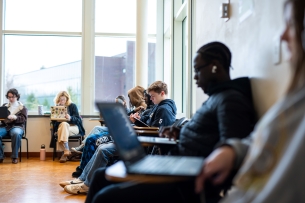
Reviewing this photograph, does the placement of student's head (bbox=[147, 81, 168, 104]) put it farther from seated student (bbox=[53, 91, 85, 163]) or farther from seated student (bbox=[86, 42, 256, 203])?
seated student (bbox=[53, 91, 85, 163])

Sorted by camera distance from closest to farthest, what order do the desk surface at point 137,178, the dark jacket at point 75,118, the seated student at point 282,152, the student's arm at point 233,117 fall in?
the seated student at point 282,152 < the desk surface at point 137,178 < the student's arm at point 233,117 < the dark jacket at point 75,118

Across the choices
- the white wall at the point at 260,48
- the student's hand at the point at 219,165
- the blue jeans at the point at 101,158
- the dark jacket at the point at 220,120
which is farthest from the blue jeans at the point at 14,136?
the student's hand at the point at 219,165

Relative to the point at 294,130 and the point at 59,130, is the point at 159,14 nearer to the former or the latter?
the point at 59,130

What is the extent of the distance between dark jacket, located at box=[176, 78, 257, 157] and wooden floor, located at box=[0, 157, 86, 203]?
194 centimetres

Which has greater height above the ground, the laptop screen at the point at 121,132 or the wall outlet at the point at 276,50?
the wall outlet at the point at 276,50

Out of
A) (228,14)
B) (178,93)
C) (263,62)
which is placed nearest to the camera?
(263,62)

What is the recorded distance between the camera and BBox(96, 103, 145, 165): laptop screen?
1373 mm

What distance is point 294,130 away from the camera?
90cm

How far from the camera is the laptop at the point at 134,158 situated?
121 cm

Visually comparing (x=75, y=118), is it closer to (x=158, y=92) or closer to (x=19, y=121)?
(x=19, y=121)

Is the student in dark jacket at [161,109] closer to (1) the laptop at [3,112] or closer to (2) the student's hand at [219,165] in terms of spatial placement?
(2) the student's hand at [219,165]

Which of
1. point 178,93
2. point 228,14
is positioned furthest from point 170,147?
point 178,93

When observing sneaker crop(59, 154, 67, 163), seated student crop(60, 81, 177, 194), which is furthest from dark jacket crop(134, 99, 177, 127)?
sneaker crop(59, 154, 67, 163)

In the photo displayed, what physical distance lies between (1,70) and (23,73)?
41cm
